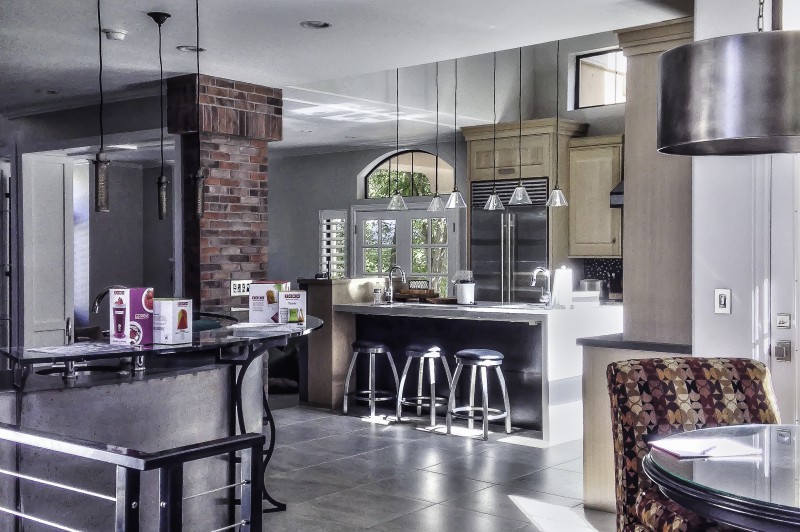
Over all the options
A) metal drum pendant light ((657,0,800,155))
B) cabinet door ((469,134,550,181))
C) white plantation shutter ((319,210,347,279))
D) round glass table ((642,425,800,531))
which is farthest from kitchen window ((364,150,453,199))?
metal drum pendant light ((657,0,800,155))

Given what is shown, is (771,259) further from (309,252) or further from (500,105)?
(309,252)

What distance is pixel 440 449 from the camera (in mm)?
6082

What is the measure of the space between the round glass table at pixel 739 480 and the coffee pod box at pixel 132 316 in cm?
199

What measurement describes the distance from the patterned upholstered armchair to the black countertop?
3.26 ft

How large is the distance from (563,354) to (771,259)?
2801mm

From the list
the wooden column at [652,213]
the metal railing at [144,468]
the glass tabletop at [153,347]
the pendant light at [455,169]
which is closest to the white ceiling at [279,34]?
the wooden column at [652,213]

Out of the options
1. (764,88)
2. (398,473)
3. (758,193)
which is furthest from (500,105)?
(764,88)

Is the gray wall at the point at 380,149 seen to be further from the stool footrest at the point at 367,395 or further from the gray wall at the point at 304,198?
the stool footrest at the point at 367,395

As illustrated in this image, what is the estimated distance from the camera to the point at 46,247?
26.5 ft

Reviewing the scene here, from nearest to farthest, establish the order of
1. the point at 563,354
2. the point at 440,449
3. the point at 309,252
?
the point at 440,449, the point at 563,354, the point at 309,252

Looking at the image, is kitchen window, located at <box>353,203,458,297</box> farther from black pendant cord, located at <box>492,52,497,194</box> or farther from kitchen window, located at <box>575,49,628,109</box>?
kitchen window, located at <box>575,49,628,109</box>

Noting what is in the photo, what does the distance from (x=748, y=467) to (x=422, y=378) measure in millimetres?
5180

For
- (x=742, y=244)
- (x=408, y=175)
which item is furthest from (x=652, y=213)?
(x=408, y=175)

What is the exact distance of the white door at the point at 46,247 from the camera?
7.94m
